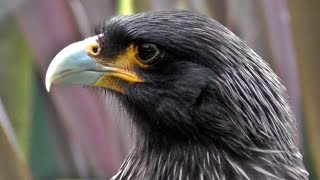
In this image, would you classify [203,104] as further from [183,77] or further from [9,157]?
[9,157]

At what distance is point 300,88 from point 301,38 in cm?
14

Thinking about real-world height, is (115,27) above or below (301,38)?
above

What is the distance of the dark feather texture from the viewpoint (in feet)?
4.93

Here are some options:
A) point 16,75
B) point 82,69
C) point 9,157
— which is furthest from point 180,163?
point 16,75

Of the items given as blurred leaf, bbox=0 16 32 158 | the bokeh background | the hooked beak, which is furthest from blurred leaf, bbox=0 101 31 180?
the hooked beak

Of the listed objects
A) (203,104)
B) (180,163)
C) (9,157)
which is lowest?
(9,157)

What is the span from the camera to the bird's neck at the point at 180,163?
154 centimetres

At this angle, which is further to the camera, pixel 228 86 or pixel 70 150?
pixel 70 150

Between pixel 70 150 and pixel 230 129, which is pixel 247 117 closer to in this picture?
pixel 230 129

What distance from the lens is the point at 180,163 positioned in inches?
61.2

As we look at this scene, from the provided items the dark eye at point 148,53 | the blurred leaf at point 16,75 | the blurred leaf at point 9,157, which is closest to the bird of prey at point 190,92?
the dark eye at point 148,53

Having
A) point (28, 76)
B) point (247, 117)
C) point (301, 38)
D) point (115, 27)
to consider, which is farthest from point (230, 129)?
point (28, 76)

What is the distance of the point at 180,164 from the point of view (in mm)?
1555

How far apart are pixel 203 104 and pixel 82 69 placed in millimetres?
230
